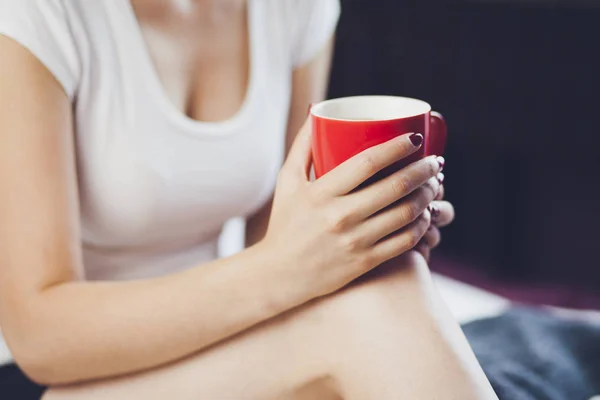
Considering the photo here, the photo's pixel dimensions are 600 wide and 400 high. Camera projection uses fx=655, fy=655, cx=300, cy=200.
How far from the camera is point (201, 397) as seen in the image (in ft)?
2.03

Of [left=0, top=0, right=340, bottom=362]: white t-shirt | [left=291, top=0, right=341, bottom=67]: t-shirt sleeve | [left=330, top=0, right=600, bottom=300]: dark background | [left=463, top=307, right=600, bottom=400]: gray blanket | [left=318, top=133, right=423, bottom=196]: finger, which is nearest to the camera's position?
[left=318, top=133, right=423, bottom=196]: finger

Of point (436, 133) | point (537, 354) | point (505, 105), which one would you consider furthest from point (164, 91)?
point (505, 105)

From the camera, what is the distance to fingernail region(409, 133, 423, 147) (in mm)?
544

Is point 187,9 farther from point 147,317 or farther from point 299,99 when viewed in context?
point 147,317

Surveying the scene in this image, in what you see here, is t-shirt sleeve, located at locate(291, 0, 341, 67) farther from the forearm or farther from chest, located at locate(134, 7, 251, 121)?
the forearm

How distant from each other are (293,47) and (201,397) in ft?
1.62

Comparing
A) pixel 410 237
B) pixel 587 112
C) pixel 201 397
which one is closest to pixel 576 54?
pixel 587 112

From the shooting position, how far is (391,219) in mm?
559

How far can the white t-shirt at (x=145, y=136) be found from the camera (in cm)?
67

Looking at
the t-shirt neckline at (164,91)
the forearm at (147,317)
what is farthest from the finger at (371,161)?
the t-shirt neckline at (164,91)

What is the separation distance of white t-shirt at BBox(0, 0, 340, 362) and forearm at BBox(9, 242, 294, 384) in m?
0.14

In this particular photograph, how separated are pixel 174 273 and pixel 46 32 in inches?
10.5

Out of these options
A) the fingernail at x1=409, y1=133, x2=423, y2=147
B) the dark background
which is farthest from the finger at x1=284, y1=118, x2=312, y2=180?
the dark background

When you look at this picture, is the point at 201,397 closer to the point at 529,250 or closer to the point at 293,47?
the point at 293,47
